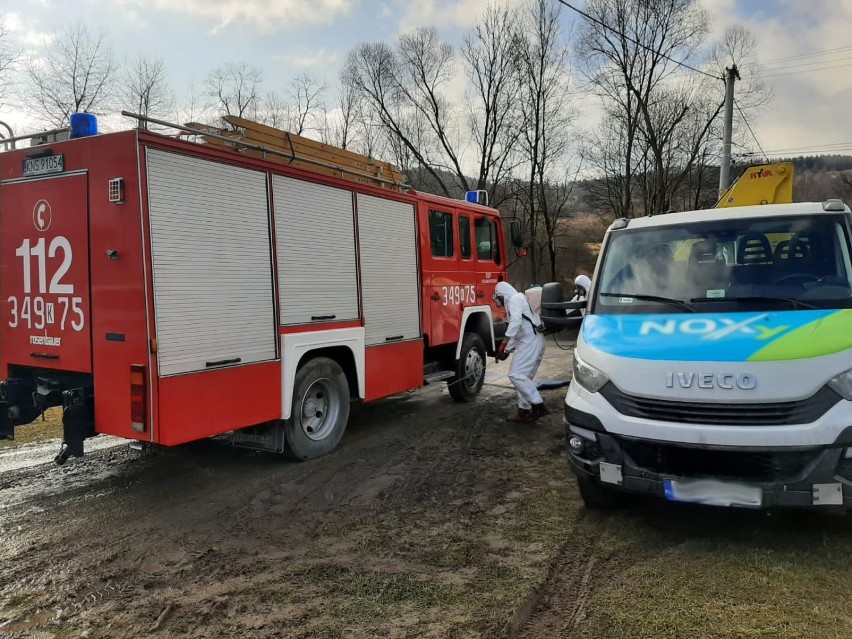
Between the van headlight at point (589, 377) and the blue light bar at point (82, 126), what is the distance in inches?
168

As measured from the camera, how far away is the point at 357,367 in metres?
6.40

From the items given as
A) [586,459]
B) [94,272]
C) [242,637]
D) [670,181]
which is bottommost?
[242,637]

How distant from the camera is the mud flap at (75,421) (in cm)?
450

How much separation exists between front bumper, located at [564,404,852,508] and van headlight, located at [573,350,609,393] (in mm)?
189

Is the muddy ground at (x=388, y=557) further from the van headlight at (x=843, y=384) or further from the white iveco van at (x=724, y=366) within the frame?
the van headlight at (x=843, y=384)

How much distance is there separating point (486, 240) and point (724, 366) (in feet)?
20.3

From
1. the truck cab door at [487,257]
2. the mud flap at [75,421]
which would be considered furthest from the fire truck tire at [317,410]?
the truck cab door at [487,257]

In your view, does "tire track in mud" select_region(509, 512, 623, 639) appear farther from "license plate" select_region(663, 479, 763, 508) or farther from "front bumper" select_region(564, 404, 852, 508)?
"license plate" select_region(663, 479, 763, 508)

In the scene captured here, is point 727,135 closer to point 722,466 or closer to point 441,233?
point 441,233

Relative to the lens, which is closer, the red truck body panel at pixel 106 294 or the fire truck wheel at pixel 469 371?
the red truck body panel at pixel 106 294

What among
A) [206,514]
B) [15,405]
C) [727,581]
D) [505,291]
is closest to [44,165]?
[15,405]

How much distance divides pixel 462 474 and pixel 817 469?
2.92m

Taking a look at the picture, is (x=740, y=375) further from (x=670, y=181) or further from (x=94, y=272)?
(x=670, y=181)

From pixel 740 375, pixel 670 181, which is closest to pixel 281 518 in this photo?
pixel 740 375
